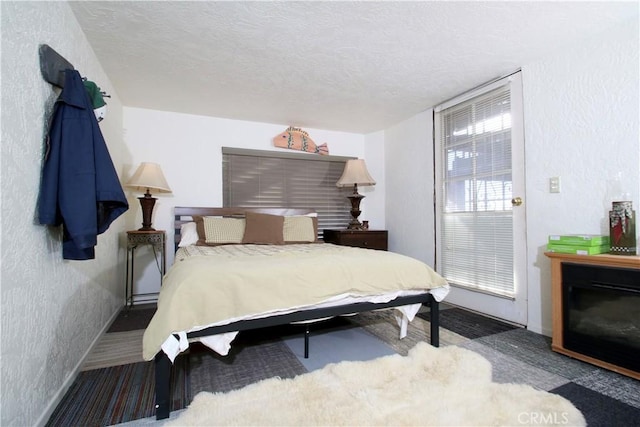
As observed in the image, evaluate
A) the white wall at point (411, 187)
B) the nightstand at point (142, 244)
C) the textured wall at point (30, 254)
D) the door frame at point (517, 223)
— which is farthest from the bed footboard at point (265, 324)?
the nightstand at point (142, 244)

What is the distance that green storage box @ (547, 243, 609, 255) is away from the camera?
1949 millimetres

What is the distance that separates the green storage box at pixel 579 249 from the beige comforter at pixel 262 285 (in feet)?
2.65

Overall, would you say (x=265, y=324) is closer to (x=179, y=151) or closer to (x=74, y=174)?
(x=74, y=174)

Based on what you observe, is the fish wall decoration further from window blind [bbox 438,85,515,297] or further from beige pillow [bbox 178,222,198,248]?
window blind [bbox 438,85,515,297]

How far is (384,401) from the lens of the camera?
1.46 metres

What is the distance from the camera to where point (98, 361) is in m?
2.00

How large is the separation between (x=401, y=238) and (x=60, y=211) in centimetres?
357

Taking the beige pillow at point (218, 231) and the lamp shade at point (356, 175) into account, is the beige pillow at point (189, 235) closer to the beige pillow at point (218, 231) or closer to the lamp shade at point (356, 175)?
the beige pillow at point (218, 231)

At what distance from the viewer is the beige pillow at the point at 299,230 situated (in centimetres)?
336

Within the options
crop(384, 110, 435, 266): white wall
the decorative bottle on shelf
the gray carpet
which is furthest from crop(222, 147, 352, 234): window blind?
the decorative bottle on shelf

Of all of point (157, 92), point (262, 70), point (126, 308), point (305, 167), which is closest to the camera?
point (262, 70)

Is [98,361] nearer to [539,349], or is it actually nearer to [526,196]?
[539,349]

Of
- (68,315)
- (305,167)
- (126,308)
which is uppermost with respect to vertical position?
(305,167)

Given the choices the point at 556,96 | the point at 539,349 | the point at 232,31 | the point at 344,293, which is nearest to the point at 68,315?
the point at 344,293
